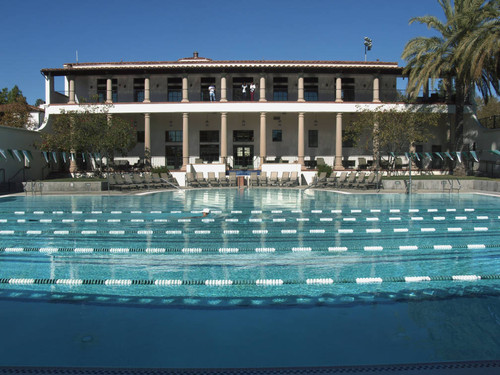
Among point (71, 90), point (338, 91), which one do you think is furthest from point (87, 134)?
point (338, 91)

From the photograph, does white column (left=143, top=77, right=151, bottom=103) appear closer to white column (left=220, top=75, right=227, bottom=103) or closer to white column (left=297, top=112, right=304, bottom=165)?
white column (left=220, top=75, right=227, bottom=103)

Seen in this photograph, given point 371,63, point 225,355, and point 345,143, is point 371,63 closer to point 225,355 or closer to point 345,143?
point 345,143

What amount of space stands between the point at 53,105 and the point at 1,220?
20328 millimetres

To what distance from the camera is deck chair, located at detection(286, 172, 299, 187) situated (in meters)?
27.1

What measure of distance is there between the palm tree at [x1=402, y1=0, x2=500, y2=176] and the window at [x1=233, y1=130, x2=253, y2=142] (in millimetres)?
12091

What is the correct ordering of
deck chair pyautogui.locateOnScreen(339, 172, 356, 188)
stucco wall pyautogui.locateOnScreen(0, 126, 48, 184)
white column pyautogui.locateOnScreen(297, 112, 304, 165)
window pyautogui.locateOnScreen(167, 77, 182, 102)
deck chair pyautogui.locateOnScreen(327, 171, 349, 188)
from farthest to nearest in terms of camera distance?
window pyautogui.locateOnScreen(167, 77, 182, 102)
white column pyautogui.locateOnScreen(297, 112, 304, 165)
deck chair pyautogui.locateOnScreen(327, 171, 349, 188)
deck chair pyautogui.locateOnScreen(339, 172, 356, 188)
stucco wall pyautogui.locateOnScreen(0, 126, 48, 184)

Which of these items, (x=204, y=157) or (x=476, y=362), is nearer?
(x=476, y=362)

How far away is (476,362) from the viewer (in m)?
3.47

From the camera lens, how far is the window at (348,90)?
106 ft

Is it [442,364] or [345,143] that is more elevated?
→ [345,143]

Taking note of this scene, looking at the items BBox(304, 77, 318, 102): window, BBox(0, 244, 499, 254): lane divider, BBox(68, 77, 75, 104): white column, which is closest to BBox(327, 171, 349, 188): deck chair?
BBox(304, 77, 318, 102): window

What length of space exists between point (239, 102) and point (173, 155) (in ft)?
24.2

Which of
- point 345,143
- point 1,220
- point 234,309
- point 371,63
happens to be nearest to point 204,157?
point 345,143

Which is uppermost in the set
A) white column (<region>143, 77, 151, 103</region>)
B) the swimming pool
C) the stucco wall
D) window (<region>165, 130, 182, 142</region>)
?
white column (<region>143, 77, 151, 103</region>)
